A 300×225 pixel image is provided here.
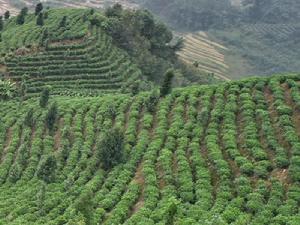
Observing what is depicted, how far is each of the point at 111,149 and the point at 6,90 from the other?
3438 cm

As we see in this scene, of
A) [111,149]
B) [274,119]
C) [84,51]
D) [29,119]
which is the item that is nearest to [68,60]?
[84,51]

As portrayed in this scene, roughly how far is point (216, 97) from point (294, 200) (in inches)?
694

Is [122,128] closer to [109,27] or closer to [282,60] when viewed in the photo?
[109,27]

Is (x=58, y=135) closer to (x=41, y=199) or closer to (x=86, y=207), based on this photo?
(x=41, y=199)

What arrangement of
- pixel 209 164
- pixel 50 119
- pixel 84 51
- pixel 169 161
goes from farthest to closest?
pixel 84 51 → pixel 50 119 → pixel 169 161 → pixel 209 164

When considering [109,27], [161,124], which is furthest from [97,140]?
[109,27]

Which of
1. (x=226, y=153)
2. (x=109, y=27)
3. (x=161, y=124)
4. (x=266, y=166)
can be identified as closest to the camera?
(x=266, y=166)

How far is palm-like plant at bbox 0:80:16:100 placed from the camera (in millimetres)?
73625

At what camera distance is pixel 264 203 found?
3475cm

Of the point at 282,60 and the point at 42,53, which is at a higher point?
the point at 42,53

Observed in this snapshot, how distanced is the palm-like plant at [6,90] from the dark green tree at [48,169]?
1259 inches

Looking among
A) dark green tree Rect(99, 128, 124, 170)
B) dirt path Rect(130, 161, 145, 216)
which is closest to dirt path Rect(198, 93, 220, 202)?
dirt path Rect(130, 161, 145, 216)

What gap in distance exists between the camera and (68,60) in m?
84.6

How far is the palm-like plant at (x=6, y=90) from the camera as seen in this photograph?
73625mm
